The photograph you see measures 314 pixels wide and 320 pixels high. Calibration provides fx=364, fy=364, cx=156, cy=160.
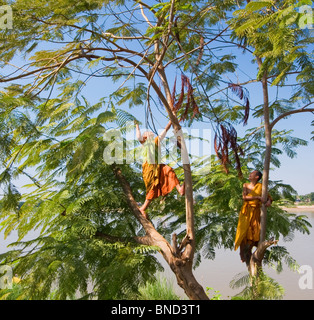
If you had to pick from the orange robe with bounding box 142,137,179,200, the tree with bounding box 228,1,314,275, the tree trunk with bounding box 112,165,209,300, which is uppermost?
the tree with bounding box 228,1,314,275

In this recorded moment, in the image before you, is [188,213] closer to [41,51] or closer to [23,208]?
[23,208]

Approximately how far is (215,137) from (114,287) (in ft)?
7.20

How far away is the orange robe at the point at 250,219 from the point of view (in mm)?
5176

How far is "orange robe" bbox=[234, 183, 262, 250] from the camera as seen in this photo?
5.18 meters

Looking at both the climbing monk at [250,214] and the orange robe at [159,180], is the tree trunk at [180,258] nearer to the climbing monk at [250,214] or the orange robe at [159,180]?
the orange robe at [159,180]

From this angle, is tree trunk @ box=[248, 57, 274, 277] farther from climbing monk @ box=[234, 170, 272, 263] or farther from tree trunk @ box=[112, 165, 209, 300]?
tree trunk @ box=[112, 165, 209, 300]

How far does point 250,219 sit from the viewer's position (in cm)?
521

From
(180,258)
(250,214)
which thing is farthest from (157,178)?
(250,214)

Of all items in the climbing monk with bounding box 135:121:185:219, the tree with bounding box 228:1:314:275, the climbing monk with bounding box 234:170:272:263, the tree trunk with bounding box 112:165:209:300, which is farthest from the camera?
the climbing monk with bounding box 234:170:272:263

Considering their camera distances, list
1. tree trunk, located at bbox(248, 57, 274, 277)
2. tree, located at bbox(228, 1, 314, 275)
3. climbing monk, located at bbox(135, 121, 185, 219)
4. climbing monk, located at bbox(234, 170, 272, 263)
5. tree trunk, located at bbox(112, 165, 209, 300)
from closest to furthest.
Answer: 1. tree, located at bbox(228, 1, 314, 275)
2. tree trunk, located at bbox(112, 165, 209, 300)
3. climbing monk, located at bbox(135, 121, 185, 219)
4. tree trunk, located at bbox(248, 57, 274, 277)
5. climbing monk, located at bbox(234, 170, 272, 263)

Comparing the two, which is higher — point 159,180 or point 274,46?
point 274,46

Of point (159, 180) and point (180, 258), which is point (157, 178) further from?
point (180, 258)

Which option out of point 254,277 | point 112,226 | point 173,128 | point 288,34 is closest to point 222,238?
point 254,277

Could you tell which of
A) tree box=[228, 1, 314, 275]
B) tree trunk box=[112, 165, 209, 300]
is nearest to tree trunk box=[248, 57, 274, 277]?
tree box=[228, 1, 314, 275]
